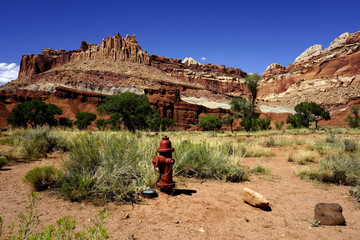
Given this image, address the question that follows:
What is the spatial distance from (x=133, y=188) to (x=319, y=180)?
493 cm

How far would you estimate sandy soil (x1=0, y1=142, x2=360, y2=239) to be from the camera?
264 cm

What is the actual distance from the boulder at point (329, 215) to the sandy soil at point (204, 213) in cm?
9

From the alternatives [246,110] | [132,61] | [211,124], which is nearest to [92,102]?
[211,124]

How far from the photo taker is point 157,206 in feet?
10.9

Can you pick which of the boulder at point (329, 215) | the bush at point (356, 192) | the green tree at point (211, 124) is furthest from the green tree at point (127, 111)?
the green tree at point (211, 124)

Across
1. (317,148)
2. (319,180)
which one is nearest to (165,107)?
(317,148)

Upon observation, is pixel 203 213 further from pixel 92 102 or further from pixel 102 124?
pixel 92 102

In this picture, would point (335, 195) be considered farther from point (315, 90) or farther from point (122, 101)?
point (315, 90)

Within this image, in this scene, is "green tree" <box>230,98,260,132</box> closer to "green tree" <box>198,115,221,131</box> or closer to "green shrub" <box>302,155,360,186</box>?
"green tree" <box>198,115,221,131</box>

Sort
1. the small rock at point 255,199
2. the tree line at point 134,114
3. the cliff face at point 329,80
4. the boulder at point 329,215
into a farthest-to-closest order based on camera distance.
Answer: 1. the cliff face at point 329,80
2. the tree line at point 134,114
3. the small rock at point 255,199
4. the boulder at point 329,215

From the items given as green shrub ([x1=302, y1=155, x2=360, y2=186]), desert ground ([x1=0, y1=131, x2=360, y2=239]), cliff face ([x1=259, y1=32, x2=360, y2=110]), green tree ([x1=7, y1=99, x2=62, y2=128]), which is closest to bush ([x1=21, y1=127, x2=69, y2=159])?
desert ground ([x1=0, y1=131, x2=360, y2=239])

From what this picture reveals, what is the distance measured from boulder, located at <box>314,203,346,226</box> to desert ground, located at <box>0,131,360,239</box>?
0.09 m

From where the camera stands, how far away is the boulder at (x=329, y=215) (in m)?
2.99

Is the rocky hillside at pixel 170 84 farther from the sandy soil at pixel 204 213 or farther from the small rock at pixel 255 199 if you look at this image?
the small rock at pixel 255 199
